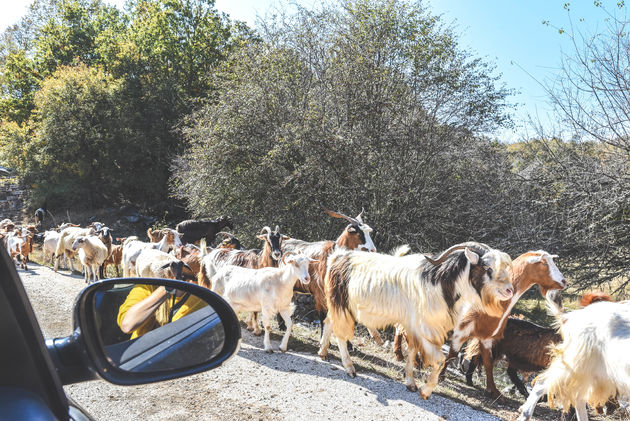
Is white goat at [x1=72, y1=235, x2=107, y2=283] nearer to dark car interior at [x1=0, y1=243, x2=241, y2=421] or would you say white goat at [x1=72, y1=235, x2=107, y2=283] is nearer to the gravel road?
the gravel road

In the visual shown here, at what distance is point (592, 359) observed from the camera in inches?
164

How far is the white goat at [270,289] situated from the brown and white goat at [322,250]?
559 mm

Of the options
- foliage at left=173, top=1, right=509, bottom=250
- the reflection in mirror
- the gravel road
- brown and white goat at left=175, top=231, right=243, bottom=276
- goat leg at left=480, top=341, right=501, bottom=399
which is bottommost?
the gravel road

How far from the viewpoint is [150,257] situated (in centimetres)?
923

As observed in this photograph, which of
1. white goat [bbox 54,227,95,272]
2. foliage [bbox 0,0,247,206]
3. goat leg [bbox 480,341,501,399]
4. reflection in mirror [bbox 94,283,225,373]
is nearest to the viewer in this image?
reflection in mirror [bbox 94,283,225,373]

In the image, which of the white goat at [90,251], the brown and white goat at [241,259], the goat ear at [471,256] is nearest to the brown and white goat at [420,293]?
the goat ear at [471,256]

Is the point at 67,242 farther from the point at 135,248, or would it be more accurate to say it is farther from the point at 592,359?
the point at 592,359

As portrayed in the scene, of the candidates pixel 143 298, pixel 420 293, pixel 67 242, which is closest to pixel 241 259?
pixel 420 293

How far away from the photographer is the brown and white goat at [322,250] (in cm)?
805

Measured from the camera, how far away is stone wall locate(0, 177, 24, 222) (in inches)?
1145

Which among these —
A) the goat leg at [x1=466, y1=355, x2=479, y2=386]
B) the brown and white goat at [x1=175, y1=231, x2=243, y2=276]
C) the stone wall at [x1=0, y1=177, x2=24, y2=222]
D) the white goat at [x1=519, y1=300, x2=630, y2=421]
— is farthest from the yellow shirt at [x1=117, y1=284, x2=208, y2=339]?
the stone wall at [x1=0, y1=177, x2=24, y2=222]

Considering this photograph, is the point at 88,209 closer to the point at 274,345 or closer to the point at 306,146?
the point at 306,146

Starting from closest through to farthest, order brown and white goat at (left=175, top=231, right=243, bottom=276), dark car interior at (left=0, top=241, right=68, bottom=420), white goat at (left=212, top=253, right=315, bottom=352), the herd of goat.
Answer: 1. dark car interior at (left=0, top=241, right=68, bottom=420)
2. the herd of goat
3. white goat at (left=212, top=253, right=315, bottom=352)
4. brown and white goat at (left=175, top=231, right=243, bottom=276)

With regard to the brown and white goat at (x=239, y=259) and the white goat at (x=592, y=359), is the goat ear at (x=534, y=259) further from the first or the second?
the brown and white goat at (x=239, y=259)
